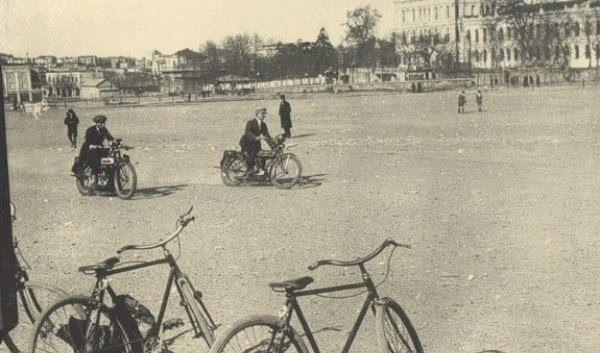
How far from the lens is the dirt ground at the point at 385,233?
6.19 meters

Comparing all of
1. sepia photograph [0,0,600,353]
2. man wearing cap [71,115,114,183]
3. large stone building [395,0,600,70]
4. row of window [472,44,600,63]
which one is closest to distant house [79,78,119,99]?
large stone building [395,0,600,70]

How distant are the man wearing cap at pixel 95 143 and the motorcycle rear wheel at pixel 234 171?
7.14ft

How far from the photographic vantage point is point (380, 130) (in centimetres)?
2872

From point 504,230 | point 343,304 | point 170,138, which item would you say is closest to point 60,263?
point 343,304

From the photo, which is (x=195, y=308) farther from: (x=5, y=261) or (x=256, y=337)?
(x=5, y=261)

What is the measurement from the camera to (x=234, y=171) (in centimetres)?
1438

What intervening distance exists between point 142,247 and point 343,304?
2.33 metres

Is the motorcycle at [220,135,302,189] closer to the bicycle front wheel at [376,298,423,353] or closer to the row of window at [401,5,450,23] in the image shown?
the bicycle front wheel at [376,298,423,353]

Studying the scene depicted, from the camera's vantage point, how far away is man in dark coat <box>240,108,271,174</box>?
13852 millimetres

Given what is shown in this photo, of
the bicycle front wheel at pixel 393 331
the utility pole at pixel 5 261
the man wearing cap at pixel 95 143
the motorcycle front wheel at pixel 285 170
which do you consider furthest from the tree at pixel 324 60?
the utility pole at pixel 5 261

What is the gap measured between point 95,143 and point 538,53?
8976 cm

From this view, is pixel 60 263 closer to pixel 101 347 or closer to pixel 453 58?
pixel 101 347

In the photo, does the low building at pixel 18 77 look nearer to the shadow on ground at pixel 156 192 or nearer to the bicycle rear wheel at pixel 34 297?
the bicycle rear wheel at pixel 34 297

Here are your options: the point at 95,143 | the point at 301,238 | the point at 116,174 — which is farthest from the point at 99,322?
the point at 95,143
